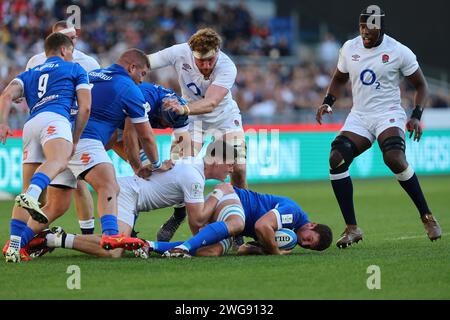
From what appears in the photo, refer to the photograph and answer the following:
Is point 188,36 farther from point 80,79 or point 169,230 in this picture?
point 80,79

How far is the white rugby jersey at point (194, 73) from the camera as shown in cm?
1138

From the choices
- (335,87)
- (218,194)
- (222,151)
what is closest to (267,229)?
(218,194)

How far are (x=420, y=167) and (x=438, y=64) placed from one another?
8.02 meters

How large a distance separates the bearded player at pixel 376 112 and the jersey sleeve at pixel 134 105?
2.38 m

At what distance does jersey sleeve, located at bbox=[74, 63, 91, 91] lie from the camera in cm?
948

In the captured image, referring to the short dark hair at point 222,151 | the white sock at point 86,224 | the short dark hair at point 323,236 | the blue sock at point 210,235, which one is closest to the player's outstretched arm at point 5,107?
the white sock at point 86,224

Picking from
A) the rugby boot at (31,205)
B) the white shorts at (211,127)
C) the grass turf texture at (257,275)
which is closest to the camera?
the grass turf texture at (257,275)

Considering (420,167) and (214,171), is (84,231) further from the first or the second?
(420,167)

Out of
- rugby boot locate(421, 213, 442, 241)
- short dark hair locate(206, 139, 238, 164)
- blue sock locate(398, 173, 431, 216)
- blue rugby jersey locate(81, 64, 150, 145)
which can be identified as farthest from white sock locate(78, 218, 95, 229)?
rugby boot locate(421, 213, 442, 241)

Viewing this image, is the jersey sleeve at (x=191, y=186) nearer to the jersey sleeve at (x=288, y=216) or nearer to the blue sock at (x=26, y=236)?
the jersey sleeve at (x=288, y=216)

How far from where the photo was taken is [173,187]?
9.94 m
